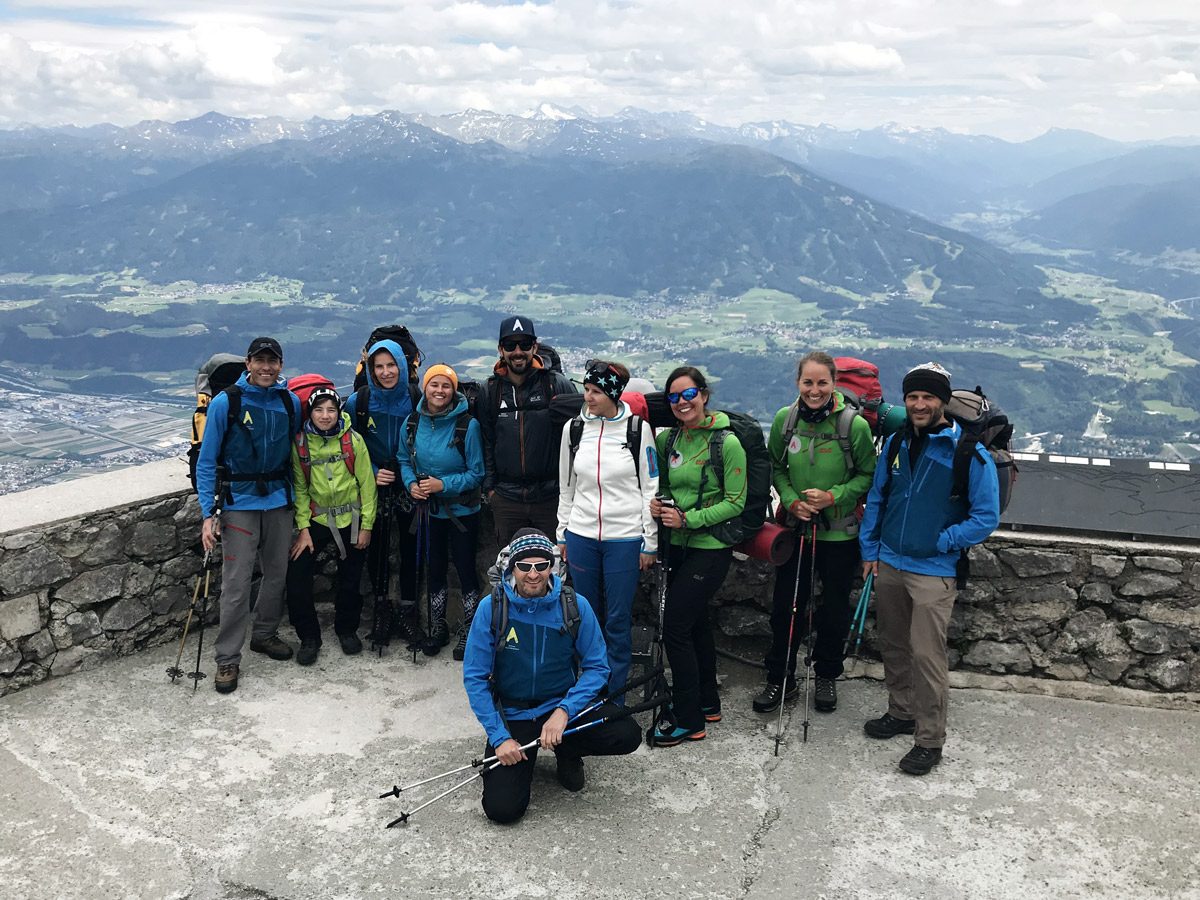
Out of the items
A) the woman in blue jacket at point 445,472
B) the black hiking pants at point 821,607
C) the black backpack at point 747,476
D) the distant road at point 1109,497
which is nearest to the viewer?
the black backpack at point 747,476

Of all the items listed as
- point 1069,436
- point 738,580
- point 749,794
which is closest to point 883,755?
point 749,794

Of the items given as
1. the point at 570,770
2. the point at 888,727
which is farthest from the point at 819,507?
the point at 570,770

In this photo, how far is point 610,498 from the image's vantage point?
5406 millimetres

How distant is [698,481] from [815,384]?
32.3 inches

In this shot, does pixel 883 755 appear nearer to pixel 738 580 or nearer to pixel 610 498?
pixel 738 580

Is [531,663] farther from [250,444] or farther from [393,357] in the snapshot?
[393,357]

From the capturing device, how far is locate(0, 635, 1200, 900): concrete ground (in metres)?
4.38

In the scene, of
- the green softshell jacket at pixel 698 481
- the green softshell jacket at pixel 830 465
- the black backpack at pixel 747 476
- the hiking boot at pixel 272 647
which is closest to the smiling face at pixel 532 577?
the green softshell jacket at pixel 698 481

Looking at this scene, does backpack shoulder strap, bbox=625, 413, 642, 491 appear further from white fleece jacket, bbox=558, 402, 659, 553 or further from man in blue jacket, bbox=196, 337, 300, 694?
man in blue jacket, bbox=196, 337, 300, 694

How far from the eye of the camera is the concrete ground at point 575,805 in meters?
4.38

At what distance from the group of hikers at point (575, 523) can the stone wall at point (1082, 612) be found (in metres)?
0.83

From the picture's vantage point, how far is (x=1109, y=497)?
20.2 feet

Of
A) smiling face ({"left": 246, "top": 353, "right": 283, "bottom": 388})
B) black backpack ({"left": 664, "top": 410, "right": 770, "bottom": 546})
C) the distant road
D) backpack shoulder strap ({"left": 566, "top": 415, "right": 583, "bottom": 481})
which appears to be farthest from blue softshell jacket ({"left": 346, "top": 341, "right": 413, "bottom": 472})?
the distant road

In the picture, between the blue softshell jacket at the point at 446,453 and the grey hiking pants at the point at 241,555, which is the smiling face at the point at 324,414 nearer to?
the blue softshell jacket at the point at 446,453
